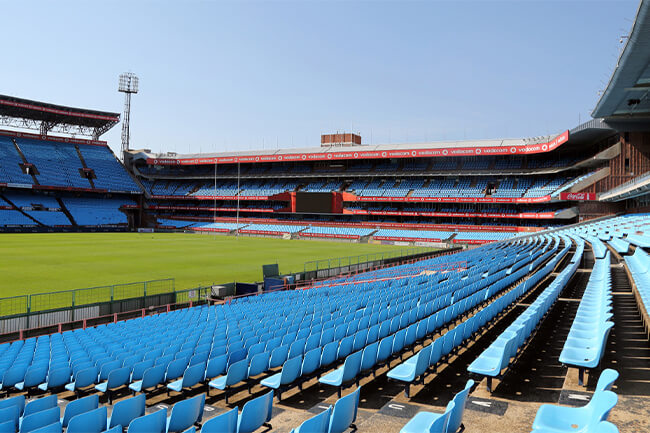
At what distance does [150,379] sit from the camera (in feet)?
24.8

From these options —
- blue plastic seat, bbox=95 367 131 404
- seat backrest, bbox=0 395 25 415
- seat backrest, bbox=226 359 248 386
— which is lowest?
blue plastic seat, bbox=95 367 131 404

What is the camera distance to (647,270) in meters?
12.4

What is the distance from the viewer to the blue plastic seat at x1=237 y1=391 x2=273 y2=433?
16.8 ft

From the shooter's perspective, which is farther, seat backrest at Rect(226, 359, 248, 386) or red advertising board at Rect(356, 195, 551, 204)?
red advertising board at Rect(356, 195, 551, 204)

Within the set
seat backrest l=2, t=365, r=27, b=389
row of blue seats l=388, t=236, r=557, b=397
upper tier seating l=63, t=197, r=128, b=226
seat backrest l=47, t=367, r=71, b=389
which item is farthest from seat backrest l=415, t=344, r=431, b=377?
upper tier seating l=63, t=197, r=128, b=226

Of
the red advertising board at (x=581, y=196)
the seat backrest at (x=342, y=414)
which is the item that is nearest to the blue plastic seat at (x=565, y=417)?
the seat backrest at (x=342, y=414)

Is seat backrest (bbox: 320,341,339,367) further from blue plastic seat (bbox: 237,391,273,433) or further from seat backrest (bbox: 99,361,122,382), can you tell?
seat backrest (bbox: 99,361,122,382)

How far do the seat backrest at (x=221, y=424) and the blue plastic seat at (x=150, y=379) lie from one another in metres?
3.25

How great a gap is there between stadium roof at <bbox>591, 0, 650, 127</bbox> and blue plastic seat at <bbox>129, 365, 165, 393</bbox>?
21.5 meters

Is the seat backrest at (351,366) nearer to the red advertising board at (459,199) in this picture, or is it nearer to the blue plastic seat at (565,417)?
the blue plastic seat at (565,417)

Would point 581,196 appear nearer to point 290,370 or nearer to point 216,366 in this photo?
point 290,370

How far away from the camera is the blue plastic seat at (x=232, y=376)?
7133mm

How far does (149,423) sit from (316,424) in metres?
1.81

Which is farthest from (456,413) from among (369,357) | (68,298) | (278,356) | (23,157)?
(23,157)
